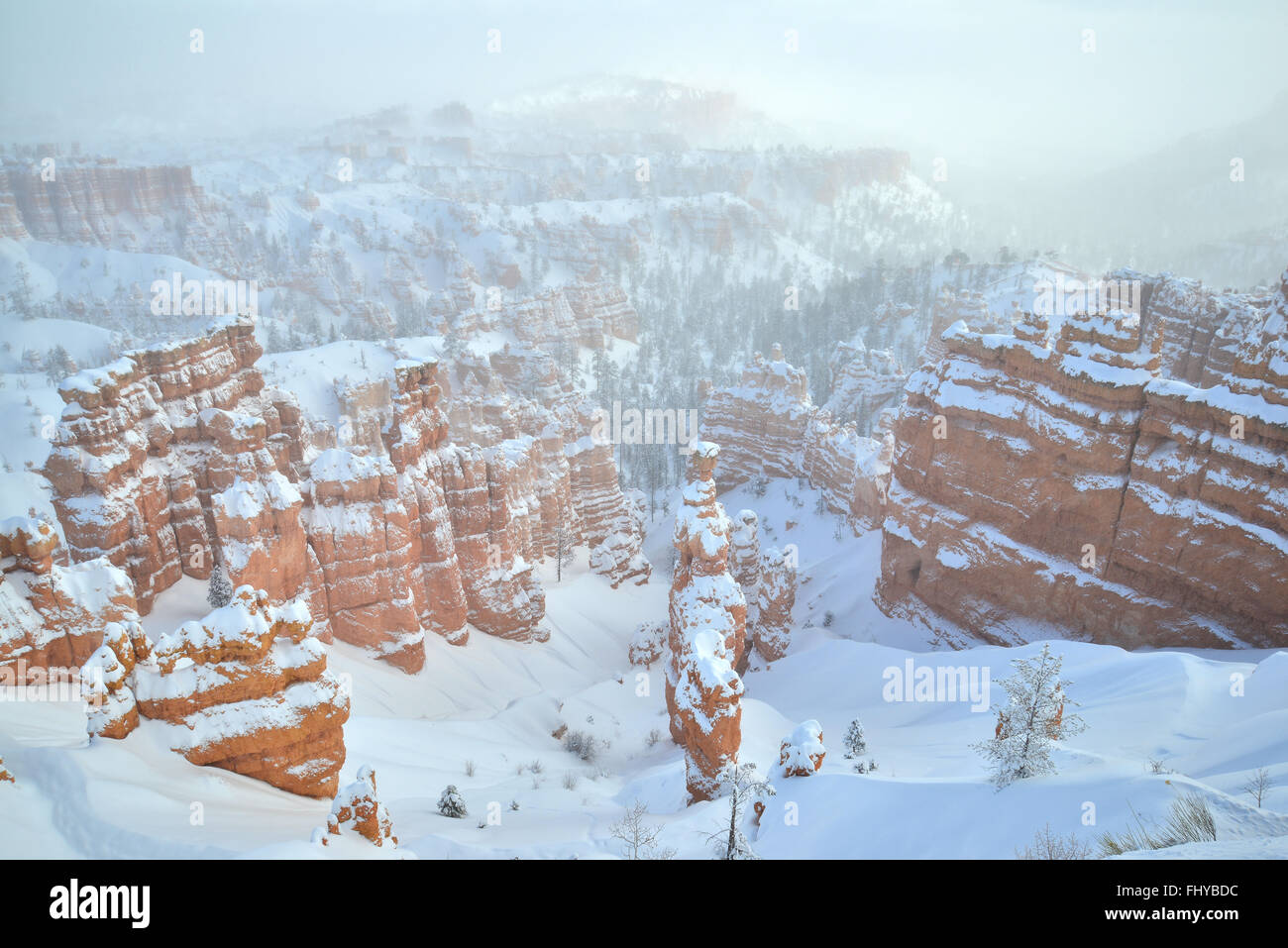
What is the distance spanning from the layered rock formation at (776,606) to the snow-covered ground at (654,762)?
101 cm

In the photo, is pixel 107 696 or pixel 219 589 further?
pixel 219 589

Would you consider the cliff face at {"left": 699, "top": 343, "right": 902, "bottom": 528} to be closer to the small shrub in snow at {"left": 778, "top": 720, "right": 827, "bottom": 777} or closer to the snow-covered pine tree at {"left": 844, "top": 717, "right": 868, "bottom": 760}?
the snow-covered pine tree at {"left": 844, "top": 717, "right": 868, "bottom": 760}

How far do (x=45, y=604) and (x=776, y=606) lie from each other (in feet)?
82.5

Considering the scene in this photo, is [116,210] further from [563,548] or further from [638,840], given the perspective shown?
[638,840]

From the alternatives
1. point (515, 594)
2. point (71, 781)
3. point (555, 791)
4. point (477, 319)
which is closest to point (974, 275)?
point (477, 319)

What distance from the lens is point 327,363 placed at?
7888 cm

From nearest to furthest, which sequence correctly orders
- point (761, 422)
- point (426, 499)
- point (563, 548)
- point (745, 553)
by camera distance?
point (426, 499) < point (745, 553) < point (563, 548) < point (761, 422)

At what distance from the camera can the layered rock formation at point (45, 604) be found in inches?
667

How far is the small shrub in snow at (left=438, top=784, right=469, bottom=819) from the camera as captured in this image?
1599cm

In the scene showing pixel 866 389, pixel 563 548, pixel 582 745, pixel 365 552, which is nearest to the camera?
pixel 582 745

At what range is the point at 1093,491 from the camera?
961 inches

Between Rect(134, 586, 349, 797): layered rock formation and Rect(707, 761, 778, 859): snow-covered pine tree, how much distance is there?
317 inches

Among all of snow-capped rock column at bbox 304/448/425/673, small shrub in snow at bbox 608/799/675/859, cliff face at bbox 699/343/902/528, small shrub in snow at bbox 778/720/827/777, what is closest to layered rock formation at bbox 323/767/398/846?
small shrub in snow at bbox 608/799/675/859

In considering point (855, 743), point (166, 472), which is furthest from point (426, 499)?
point (855, 743)
